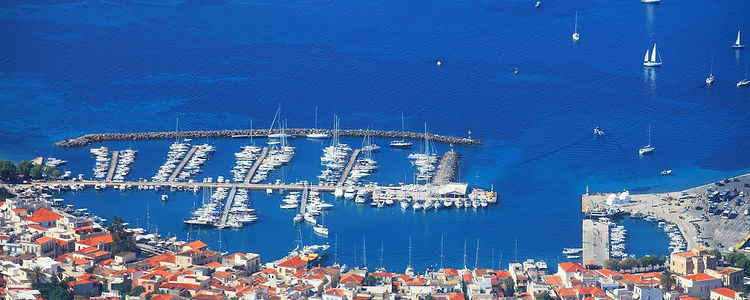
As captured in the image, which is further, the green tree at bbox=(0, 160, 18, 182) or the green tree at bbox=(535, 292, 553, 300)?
the green tree at bbox=(0, 160, 18, 182)

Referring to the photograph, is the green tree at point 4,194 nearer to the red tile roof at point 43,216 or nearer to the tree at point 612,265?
the red tile roof at point 43,216

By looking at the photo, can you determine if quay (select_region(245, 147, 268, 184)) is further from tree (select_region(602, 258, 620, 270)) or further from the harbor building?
the harbor building

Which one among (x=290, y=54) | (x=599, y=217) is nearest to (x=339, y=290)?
(x=599, y=217)

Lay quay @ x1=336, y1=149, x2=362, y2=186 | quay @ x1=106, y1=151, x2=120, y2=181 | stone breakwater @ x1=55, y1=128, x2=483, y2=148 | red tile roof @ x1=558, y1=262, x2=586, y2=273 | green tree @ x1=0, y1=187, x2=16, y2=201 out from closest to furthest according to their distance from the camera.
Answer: red tile roof @ x1=558, y1=262, x2=586, y2=273, green tree @ x1=0, y1=187, x2=16, y2=201, quay @ x1=336, y1=149, x2=362, y2=186, quay @ x1=106, y1=151, x2=120, y2=181, stone breakwater @ x1=55, y1=128, x2=483, y2=148

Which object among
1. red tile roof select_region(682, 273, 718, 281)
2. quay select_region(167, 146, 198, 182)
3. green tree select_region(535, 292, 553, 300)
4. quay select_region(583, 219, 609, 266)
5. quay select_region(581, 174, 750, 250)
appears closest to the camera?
green tree select_region(535, 292, 553, 300)

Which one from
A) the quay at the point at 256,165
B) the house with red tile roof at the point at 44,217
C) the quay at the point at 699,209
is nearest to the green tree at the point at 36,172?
the house with red tile roof at the point at 44,217

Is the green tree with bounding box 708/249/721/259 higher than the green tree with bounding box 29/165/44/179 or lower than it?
lower

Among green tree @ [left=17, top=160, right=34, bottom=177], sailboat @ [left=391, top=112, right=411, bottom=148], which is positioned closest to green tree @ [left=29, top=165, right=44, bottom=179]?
green tree @ [left=17, top=160, right=34, bottom=177]
